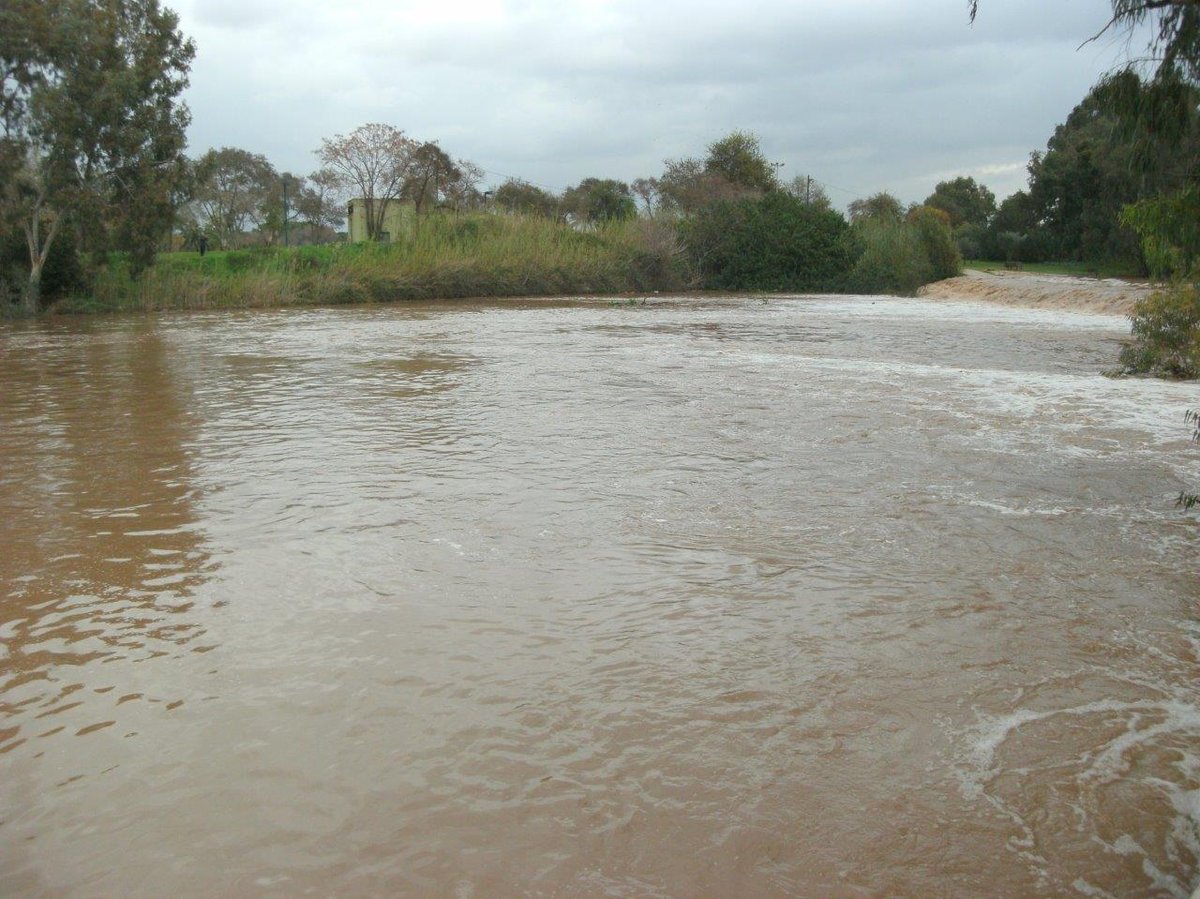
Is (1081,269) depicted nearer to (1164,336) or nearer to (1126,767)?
(1164,336)

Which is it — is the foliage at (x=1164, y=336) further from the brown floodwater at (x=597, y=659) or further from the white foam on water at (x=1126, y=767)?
the white foam on water at (x=1126, y=767)

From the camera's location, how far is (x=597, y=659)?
157 inches

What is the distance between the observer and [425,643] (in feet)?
13.5

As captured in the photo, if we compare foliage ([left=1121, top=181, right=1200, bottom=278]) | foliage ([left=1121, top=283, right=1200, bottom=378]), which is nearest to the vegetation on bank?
foliage ([left=1121, top=283, right=1200, bottom=378])

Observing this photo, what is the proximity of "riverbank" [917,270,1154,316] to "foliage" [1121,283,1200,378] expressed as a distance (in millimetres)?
10280

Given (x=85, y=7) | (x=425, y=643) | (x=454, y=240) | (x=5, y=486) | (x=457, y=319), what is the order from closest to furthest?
(x=425, y=643) → (x=5, y=486) → (x=85, y=7) → (x=457, y=319) → (x=454, y=240)

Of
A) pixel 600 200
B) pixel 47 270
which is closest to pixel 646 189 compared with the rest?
pixel 600 200

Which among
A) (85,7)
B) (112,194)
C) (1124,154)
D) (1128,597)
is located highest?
(85,7)

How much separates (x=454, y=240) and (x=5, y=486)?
3060 cm

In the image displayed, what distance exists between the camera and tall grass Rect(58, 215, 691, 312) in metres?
27.6

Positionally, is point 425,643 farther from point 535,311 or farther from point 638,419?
point 535,311

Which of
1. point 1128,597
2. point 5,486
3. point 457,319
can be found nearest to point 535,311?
point 457,319

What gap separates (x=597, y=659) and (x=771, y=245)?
→ 40.7 metres

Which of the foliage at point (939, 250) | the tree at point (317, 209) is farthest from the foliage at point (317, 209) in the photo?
the foliage at point (939, 250)
